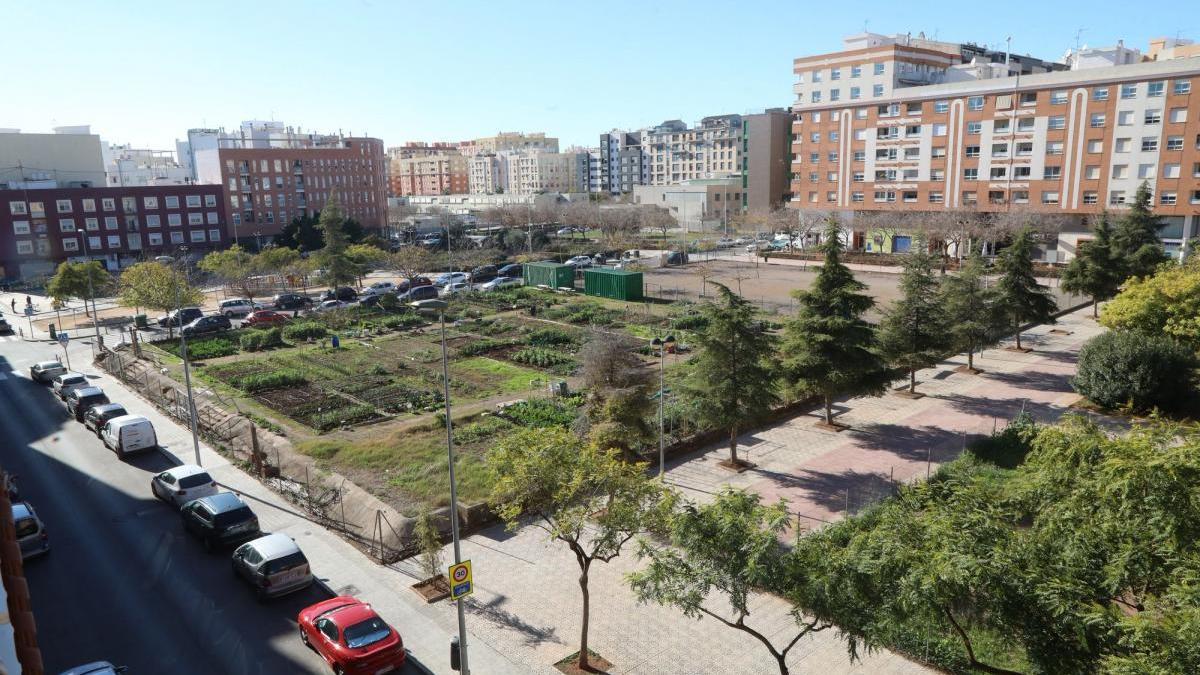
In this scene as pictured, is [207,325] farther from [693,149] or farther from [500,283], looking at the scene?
[693,149]

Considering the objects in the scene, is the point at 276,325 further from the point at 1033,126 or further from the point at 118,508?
the point at 1033,126

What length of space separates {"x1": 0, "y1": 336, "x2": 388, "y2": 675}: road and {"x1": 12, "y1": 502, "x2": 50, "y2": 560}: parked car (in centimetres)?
31

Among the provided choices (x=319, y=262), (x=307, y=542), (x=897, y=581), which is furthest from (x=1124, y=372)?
(x=319, y=262)

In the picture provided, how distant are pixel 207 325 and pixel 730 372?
35.1 metres

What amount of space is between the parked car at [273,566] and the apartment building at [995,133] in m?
64.6

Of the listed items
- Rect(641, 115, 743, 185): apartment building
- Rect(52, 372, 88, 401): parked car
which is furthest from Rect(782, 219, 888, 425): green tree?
Rect(641, 115, 743, 185): apartment building

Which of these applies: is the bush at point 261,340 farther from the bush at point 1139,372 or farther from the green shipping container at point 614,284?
the bush at point 1139,372

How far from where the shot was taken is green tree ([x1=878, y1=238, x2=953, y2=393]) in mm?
29984

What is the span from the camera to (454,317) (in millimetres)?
49625

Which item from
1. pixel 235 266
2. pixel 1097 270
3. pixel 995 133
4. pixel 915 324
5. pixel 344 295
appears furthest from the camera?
pixel 995 133

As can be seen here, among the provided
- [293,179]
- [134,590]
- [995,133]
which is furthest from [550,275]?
[293,179]

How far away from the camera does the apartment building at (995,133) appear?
58.0 m

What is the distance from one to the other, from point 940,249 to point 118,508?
2541 inches

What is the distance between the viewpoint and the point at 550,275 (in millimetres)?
59781
